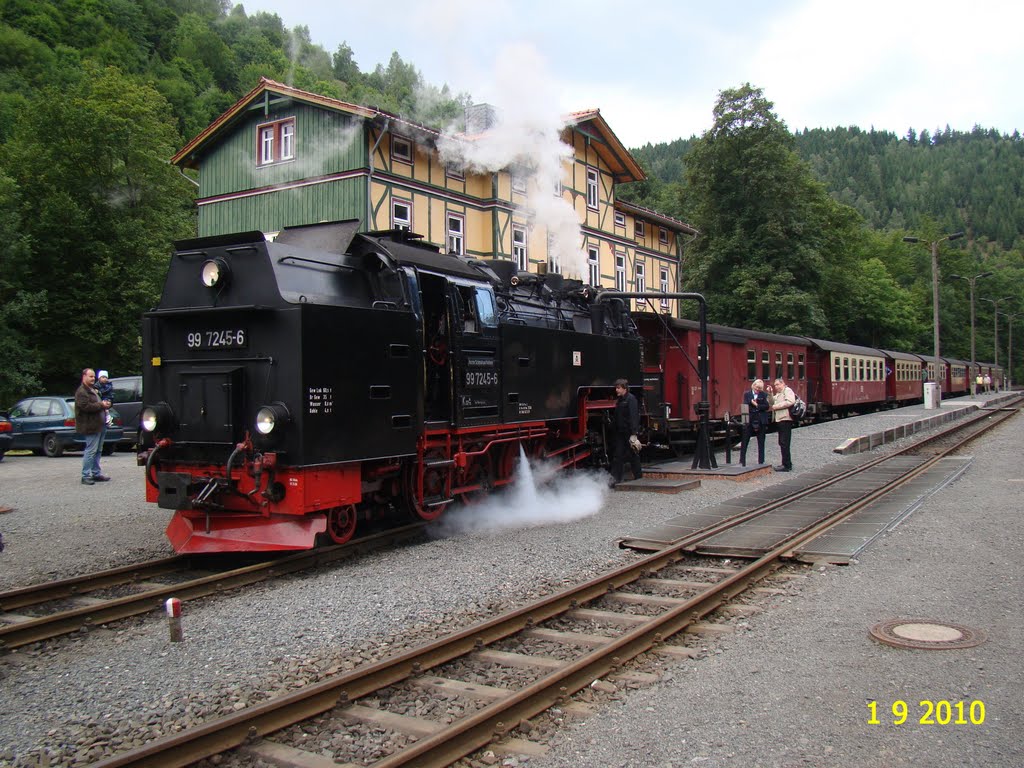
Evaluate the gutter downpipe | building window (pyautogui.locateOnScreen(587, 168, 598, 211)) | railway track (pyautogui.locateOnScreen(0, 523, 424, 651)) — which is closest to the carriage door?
railway track (pyautogui.locateOnScreen(0, 523, 424, 651))

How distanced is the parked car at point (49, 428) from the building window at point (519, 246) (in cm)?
1208

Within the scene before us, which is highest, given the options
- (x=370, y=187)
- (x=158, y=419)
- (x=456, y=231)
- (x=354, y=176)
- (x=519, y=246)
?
(x=354, y=176)

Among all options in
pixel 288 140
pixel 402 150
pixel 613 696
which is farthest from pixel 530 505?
pixel 288 140

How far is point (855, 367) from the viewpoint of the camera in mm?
28578

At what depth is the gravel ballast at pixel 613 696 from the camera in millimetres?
3541

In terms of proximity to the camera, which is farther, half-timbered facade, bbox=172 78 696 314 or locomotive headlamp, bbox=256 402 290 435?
half-timbered facade, bbox=172 78 696 314

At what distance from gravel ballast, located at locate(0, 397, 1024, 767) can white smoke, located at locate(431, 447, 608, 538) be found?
0.29 metres

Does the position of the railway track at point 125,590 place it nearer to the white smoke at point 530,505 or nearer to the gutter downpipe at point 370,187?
the white smoke at point 530,505

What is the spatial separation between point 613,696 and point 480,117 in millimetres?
12816

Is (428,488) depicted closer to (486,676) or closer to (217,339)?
(217,339)

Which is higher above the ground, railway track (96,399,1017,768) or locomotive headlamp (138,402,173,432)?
locomotive headlamp (138,402,173,432)

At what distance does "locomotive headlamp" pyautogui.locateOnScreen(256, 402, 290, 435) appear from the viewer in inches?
249

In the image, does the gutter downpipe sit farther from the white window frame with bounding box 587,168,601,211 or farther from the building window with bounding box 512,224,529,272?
the white window frame with bounding box 587,168,601,211

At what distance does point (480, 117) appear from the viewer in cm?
1493
